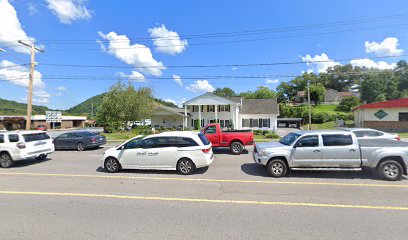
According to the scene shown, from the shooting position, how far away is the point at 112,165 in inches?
332

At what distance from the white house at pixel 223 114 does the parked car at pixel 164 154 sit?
2615 centimetres

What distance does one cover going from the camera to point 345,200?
5348mm

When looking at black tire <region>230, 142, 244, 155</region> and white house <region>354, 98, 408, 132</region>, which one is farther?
white house <region>354, 98, 408, 132</region>

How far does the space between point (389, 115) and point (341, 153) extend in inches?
1170

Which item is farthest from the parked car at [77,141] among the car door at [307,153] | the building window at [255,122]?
the building window at [255,122]

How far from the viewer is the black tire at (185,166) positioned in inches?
316

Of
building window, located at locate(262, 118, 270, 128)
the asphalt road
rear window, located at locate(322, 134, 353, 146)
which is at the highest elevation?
building window, located at locate(262, 118, 270, 128)

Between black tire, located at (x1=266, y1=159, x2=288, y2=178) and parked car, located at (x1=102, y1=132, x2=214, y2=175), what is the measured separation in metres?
2.23

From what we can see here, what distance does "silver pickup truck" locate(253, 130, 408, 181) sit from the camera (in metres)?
7.09

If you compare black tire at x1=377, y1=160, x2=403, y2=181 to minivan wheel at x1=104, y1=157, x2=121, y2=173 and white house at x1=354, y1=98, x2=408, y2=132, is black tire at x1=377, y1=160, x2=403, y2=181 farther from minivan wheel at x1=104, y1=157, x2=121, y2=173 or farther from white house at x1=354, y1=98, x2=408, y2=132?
white house at x1=354, y1=98, x2=408, y2=132

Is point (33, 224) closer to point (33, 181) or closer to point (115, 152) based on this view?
point (33, 181)

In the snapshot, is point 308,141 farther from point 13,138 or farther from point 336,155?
point 13,138

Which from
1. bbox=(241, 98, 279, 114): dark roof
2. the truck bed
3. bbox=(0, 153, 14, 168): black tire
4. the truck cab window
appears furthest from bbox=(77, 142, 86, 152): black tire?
bbox=(241, 98, 279, 114): dark roof

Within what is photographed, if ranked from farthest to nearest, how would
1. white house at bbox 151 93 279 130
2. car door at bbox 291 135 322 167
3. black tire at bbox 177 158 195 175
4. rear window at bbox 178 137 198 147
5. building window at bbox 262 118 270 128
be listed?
building window at bbox 262 118 270 128, white house at bbox 151 93 279 130, rear window at bbox 178 137 198 147, black tire at bbox 177 158 195 175, car door at bbox 291 135 322 167
